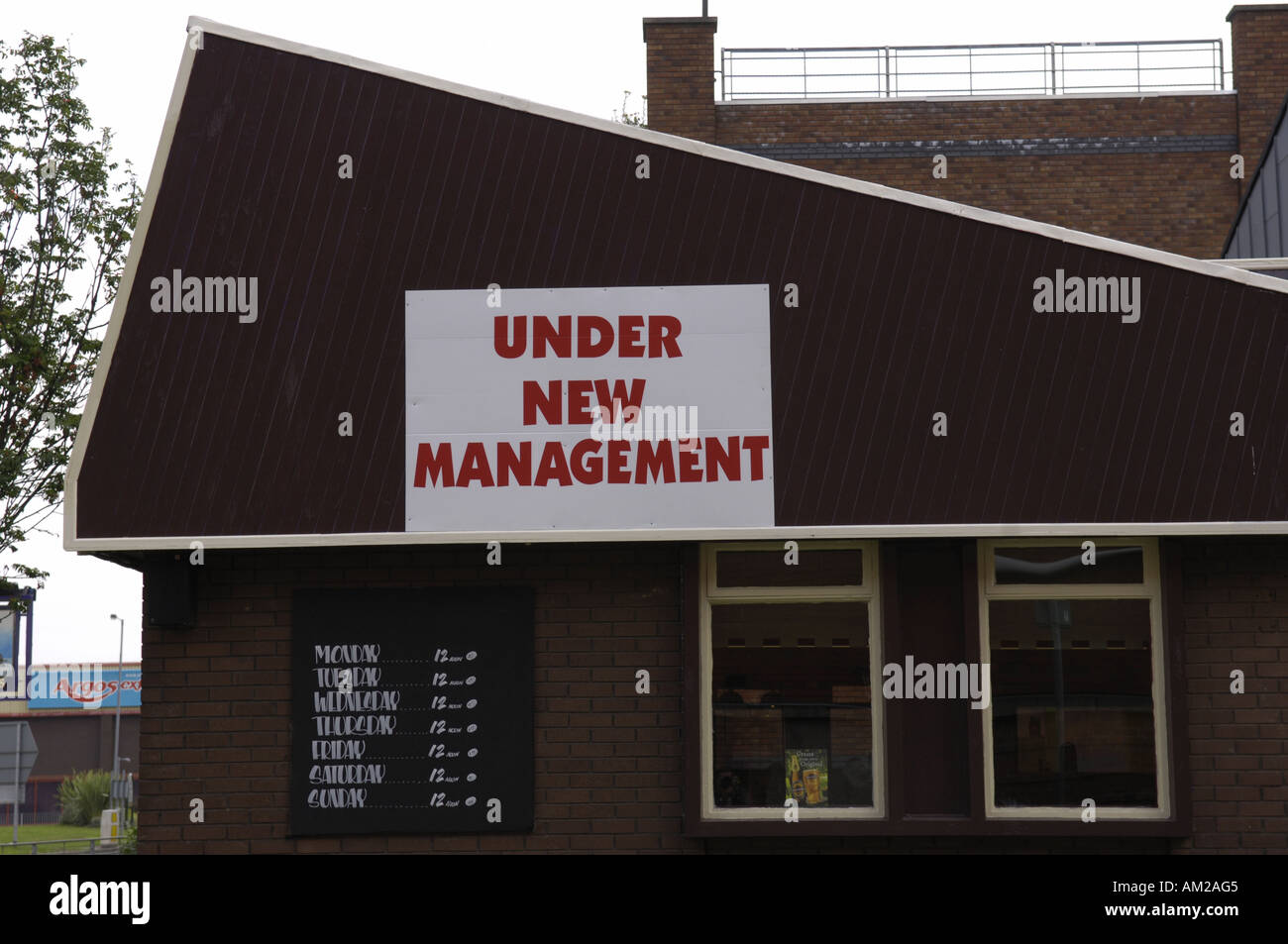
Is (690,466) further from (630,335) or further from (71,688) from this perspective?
(71,688)

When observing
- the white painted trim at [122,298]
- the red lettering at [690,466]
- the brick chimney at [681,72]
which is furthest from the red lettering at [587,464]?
the brick chimney at [681,72]

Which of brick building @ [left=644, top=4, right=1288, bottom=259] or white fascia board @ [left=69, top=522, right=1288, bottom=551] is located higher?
brick building @ [left=644, top=4, right=1288, bottom=259]

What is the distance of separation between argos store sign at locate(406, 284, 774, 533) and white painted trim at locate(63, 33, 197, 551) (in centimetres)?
177

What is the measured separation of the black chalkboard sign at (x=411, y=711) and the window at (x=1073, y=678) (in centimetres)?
290

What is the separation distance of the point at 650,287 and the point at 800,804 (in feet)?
10.9

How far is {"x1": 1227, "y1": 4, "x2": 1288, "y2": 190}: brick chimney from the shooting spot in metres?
24.7

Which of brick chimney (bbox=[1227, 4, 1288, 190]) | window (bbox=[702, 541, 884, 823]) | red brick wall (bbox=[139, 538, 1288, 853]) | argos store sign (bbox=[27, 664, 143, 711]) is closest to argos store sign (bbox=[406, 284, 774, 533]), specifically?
red brick wall (bbox=[139, 538, 1288, 853])

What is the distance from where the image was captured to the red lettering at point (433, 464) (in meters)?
8.65

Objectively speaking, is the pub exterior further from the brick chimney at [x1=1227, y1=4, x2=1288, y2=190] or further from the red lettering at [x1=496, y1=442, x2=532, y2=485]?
the brick chimney at [x1=1227, y1=4, x2=1288, y2=190]

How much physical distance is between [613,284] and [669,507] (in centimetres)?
144

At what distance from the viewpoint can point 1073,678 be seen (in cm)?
874

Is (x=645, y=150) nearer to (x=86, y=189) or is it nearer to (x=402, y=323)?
(x=402, y=323)
